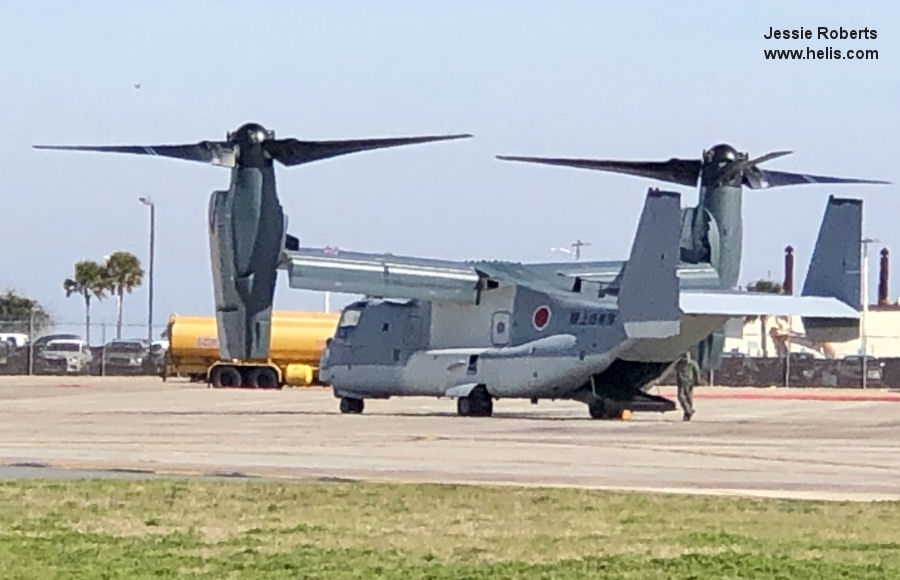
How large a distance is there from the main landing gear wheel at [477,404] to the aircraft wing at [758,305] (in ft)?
18.1

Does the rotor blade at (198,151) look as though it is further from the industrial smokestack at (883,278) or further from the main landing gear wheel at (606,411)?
the industrial smokestack at (883,278)

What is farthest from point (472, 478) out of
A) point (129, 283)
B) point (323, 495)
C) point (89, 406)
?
point (129, 283)

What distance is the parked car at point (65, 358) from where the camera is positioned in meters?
83.6

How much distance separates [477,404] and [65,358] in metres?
44.8

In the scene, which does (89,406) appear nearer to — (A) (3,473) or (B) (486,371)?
(B) (486,371)

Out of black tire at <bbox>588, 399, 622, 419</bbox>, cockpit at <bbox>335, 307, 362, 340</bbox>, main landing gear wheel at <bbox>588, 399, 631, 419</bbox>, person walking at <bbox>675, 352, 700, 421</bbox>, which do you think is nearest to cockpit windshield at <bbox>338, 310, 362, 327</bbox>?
cockpit at <bbox>335, 307, 362, 340</bbox>

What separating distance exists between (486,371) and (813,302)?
25.0ft

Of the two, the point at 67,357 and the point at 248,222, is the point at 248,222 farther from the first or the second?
the point at 67,357

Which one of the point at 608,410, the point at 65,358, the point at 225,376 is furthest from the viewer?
the point at 65,358

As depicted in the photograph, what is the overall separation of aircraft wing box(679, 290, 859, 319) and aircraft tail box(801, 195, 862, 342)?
0.78 feet

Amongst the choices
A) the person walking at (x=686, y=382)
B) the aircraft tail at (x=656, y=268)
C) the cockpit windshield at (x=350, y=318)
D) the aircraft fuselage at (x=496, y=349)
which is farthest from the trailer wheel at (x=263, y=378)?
the aircraft tail at (x=656, y=268)

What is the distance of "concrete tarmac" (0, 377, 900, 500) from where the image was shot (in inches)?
909

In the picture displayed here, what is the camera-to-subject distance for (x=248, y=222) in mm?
30406

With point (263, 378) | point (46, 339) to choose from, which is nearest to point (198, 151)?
point (263, 378)
